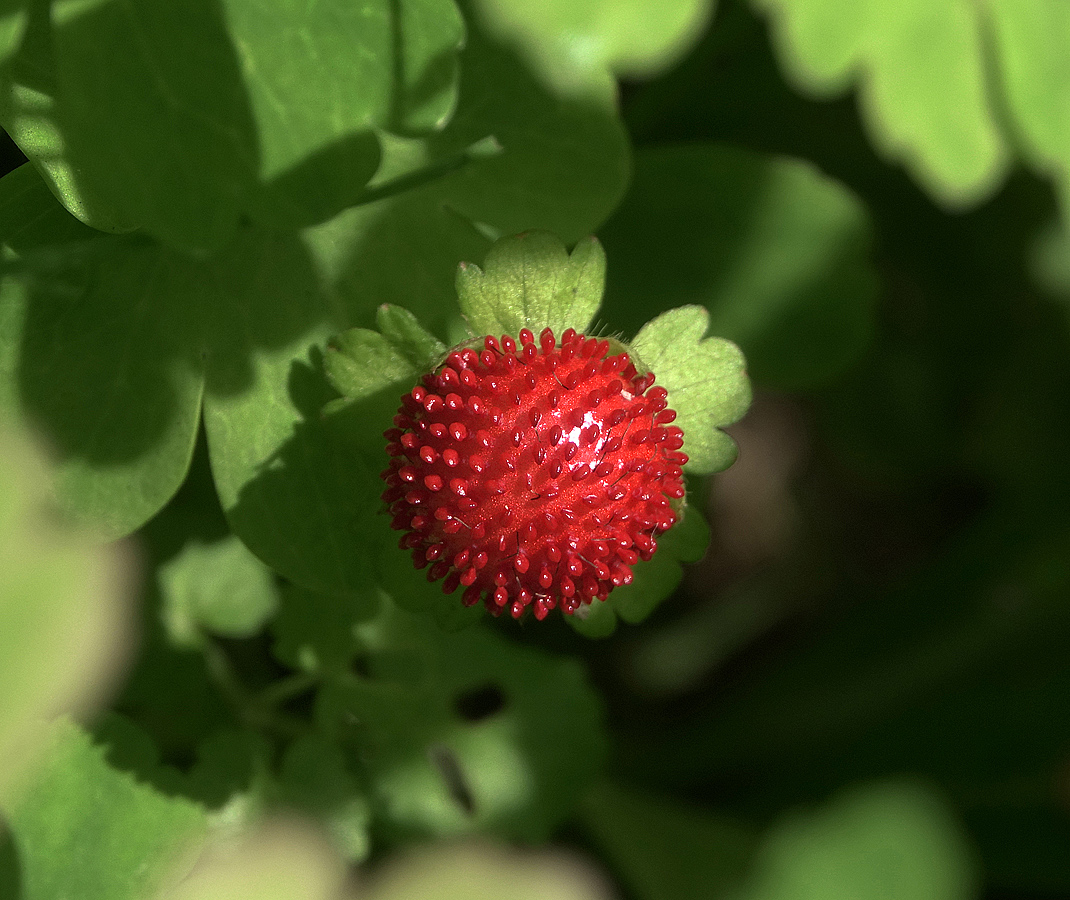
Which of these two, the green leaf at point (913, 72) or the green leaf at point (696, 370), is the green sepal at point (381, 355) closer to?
the green leaf at point (696, 370)

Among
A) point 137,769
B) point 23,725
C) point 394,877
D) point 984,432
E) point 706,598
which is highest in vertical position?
point 23,725

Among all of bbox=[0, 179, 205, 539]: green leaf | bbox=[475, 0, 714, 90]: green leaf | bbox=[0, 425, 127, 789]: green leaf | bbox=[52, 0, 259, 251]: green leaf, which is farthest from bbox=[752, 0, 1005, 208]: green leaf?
bbox=[0, 425, 127, 789]: green leaf

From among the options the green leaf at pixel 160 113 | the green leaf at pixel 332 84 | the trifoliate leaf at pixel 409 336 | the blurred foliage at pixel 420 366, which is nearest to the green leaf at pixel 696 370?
the blurred foliage at pixel 420 366

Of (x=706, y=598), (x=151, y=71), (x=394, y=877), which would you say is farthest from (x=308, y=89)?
(x=706, y=598)

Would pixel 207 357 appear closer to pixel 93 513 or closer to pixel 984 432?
pixel 93 513

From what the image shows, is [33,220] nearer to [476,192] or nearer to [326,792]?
[476,192]

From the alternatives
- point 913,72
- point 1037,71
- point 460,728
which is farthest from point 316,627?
point 1037,71

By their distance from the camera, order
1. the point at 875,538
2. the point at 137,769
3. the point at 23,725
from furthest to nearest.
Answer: the point at 875,538 → the point at 137,769 → the point at 23,725
